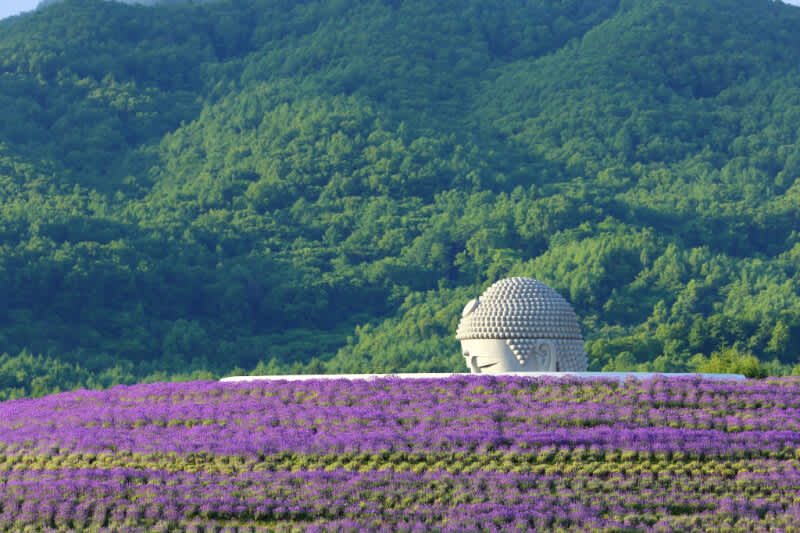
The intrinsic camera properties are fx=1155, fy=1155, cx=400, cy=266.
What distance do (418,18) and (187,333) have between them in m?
67.8

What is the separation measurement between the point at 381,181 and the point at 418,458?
79131 mm

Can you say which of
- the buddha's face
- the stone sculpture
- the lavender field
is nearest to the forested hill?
the stone sculpture

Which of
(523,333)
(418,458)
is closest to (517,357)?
(523,333)

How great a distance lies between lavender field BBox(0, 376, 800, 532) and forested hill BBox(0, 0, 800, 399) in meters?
30.8

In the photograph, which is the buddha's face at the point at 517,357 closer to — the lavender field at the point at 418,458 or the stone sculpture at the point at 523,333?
the stone sculpture at the point at 523,333

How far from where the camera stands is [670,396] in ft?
78.3

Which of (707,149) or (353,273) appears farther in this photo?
(707,149)

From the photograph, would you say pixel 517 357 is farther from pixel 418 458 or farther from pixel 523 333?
pixel 418 458

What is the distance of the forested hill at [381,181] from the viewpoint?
73.4 m

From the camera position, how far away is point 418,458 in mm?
20750

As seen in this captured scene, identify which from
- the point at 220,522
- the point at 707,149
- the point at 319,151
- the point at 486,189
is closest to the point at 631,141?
the point at 707,149

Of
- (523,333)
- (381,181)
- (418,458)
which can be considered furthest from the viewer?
(381,181)

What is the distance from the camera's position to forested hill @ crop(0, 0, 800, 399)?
241 ft

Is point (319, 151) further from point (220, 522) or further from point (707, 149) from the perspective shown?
point (220, 522)
